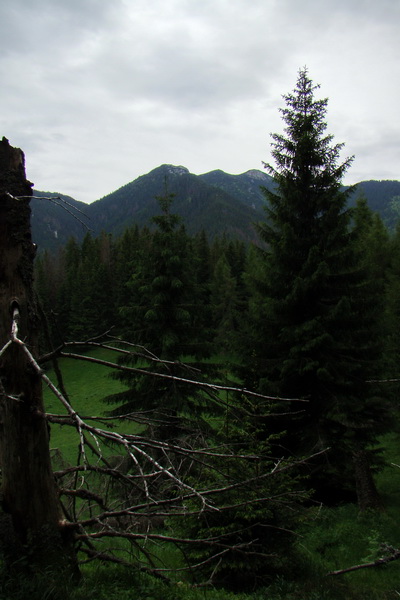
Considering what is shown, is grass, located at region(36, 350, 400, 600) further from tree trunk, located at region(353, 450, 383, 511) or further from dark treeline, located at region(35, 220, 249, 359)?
dark treeline, located at region(35, 220, 249, 359)

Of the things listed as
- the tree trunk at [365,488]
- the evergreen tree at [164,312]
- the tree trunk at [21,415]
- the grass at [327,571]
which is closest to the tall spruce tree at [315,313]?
the tree trunk at [365,488]

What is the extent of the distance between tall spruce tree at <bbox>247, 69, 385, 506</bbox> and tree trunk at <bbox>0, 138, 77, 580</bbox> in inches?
297

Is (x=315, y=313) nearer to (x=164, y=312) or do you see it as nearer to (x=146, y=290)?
(x=164, y=312)

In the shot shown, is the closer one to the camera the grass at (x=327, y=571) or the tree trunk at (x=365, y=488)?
the grass at (x=327, y=571)

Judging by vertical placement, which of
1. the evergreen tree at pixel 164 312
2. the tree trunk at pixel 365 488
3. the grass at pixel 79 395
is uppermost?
the evergreen tree at pixel 164 312

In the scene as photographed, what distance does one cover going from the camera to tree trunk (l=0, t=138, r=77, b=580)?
286 centimetres

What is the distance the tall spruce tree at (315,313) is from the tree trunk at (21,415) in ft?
24.7

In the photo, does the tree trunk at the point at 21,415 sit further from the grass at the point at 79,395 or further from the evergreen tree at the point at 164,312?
the grass at the point at 79,395

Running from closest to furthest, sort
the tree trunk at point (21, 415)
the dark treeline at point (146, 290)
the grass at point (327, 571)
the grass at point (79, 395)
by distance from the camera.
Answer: the tree trunk at point (21, 415), the grass at point (327, 571), the dark treeline at point (146, 290), the grass at point (79, 395)

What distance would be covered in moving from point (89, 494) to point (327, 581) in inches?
184

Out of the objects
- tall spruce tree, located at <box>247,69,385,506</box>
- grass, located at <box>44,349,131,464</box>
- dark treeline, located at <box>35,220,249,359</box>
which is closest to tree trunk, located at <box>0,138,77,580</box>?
dark treeline, located at <box>35,220,249,359</box>

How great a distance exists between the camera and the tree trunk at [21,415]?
2859 millimetres

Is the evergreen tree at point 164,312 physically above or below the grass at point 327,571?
above

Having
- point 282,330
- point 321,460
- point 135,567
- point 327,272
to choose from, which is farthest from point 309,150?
point 135,567
